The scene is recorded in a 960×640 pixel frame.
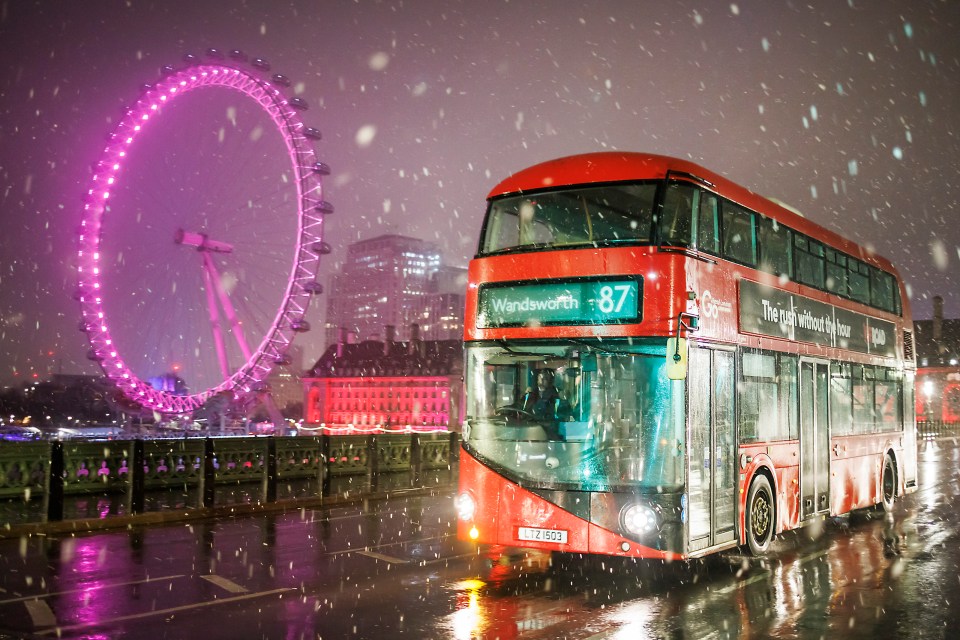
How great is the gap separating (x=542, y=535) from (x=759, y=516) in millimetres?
3379

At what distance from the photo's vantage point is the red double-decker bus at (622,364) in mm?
9219

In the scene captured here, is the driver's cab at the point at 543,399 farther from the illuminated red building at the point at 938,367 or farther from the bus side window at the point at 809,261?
the illuminated red building at the point at 938,367

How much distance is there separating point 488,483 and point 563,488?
0.88m

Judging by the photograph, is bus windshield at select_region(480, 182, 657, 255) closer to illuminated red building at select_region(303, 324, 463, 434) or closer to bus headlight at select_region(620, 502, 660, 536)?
bus headlight at select_region(620, 502, 660, 536)

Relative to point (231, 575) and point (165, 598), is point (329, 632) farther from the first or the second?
point (231, 575)

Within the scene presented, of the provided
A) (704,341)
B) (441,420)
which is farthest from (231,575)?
(441,420)

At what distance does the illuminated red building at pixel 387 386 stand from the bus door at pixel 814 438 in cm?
11026

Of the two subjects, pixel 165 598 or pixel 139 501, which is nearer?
pixel 165 598

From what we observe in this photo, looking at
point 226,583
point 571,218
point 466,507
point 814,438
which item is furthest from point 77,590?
point 814,438

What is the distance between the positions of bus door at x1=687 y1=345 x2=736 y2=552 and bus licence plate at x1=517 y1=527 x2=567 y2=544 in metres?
1.31

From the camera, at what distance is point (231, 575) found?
10.1 metres

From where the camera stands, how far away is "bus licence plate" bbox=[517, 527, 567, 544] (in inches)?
371

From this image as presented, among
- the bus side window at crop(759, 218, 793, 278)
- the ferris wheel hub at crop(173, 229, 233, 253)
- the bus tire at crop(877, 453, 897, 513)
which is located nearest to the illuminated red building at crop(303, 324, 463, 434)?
the ferris wheel hub at crop(173, 229, 233, 253)

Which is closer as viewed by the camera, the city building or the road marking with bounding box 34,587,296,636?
the road marking with bounding box 34,587,296,636
